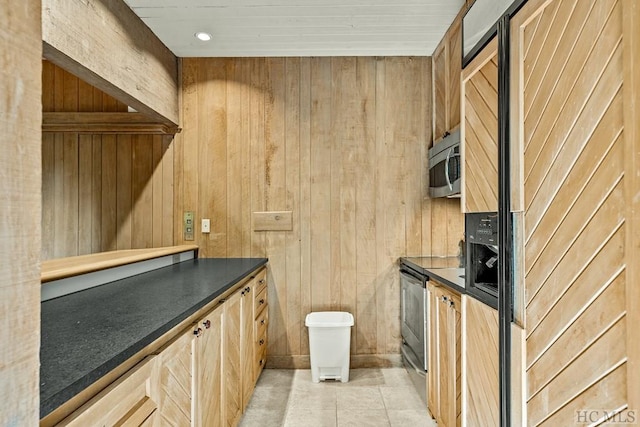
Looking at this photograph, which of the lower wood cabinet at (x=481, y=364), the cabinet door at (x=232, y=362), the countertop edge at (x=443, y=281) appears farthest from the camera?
the cabinet door at (x=232, y=362)

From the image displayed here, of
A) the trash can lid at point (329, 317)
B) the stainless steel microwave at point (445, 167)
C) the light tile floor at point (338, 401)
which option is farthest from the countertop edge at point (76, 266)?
the stainless steel microwave at point (445, 167)

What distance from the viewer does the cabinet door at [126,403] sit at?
0.83 metres

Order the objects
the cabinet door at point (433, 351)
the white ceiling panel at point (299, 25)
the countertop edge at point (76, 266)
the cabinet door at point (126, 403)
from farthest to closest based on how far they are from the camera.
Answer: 1. the white ceiling panel at point (299, 25)
2. the cabinet door at point (433, 351)
3. the countertop edge at point (76, 266)
4. the cabinet door at point (126, 403)

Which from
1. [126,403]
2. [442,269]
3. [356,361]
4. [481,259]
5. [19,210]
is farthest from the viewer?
[356,361]

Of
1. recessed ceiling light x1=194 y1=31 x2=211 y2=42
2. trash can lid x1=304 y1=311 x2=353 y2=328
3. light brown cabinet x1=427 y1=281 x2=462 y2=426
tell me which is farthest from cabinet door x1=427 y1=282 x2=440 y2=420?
recessed ceiling light x1=194 y1=31 x2=211 y2=42

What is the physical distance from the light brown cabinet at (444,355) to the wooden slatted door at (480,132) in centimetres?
55

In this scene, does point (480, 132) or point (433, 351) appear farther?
point (433, 351)

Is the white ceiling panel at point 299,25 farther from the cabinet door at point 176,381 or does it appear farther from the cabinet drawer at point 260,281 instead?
the cabinet door at point 176,381

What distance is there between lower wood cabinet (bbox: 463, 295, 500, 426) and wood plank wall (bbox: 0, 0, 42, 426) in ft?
4.56

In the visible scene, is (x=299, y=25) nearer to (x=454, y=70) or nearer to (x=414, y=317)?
(x=454, y=70)

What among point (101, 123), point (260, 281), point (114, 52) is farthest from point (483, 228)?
point (101, 123)

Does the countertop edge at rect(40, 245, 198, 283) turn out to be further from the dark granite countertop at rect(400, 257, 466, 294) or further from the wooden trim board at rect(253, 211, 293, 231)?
the dark granite countertop at rect(400, 257, 466, 294)

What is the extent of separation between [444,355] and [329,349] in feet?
3.36

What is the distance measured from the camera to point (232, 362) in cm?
215
